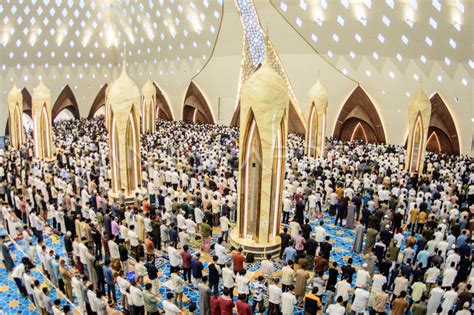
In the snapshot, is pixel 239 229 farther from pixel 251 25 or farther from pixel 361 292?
pixel 251 25

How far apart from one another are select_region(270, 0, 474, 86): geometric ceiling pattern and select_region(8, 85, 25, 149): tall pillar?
1292 cm

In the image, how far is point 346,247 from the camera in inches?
334

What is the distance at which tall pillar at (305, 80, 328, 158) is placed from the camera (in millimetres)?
15750

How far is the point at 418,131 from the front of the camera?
14109 millimetres

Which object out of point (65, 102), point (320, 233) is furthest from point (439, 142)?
point (65, 102)

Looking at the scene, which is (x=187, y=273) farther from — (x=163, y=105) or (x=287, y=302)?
(x=163, y=105)

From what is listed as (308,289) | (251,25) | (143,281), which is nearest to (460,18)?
(251,25)

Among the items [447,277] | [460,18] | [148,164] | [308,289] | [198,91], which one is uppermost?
[460,18]

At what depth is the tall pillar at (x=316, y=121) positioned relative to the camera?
1575cm

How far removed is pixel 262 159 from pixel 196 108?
1878 centimetres

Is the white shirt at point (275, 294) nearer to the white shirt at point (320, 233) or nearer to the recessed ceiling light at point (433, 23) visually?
the white shirt at point (320, 233)

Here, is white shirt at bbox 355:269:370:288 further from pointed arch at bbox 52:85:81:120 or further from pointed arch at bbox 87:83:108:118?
pointed arch at bbox 52:85:81:120

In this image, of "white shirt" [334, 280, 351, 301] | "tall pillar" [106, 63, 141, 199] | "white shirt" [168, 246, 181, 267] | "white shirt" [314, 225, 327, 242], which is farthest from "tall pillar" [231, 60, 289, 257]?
"tall pillar" [106, 63, 141, 199]

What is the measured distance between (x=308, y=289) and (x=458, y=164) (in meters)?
9.66
